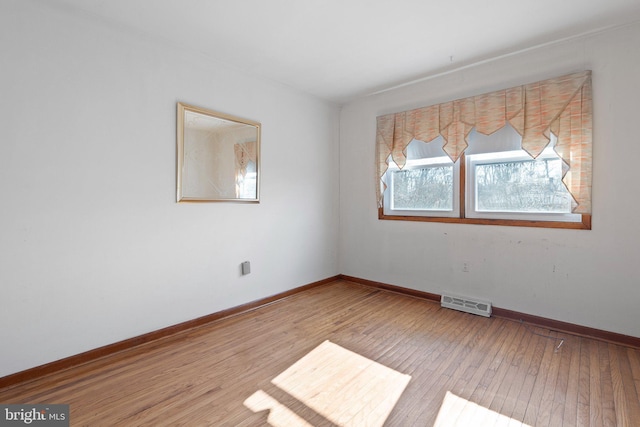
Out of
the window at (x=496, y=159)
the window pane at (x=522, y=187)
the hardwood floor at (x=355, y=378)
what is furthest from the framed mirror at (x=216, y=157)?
the window pane at (x=522, y=187)

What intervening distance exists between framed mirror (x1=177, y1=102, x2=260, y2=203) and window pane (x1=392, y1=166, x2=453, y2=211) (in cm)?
178

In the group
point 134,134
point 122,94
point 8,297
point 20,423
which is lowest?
point 20,423

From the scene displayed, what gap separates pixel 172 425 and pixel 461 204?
3.12 metres

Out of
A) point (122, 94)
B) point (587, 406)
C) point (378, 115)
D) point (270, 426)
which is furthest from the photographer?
point (378, 115)

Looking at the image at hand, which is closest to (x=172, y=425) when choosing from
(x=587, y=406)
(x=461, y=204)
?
(x=587, y=406)

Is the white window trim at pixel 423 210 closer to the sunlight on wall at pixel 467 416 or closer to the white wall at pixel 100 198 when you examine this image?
the white wall at pixel 100 198

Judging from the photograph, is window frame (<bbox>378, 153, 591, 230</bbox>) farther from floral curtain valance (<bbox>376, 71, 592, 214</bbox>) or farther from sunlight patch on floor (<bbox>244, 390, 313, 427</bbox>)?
sunlight patch on floor (<bbox>244, 390, 313, 427</bbox>)

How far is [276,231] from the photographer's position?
354 centimetres

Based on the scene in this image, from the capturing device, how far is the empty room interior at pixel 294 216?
74.2 inches

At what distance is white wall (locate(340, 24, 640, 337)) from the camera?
7.85 ft

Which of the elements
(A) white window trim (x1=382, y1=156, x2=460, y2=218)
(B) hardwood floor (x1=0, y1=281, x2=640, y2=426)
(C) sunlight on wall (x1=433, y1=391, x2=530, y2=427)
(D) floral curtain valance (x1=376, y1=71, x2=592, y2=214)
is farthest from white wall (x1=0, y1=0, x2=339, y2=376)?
(C) sunlight on wall (x1=433, y1=391, x2=530, y2=427)

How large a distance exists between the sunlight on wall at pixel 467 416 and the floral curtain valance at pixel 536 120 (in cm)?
191

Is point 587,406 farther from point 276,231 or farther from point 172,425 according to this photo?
point 276,231

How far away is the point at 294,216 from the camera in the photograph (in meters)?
3.77
